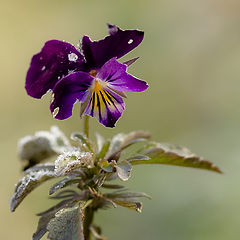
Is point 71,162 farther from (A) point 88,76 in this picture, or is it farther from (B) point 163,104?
(B) point 163,104

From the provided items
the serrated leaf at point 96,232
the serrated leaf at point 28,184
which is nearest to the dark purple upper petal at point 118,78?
the serrated leaf at point 28,184

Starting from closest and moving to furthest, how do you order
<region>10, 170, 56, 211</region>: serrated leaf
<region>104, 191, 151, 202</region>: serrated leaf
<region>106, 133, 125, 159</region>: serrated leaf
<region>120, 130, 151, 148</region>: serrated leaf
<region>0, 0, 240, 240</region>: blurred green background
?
1. <region>10, 170, 56, 211</region>: serrated leaf
2. <region>104, 191, 151, 202</region>: serrated leaf
3. <region>106, 133, 125, 159</region>: serrated leaf
4. <region>120, 130, 151, 148</region>: serrated leaf
5. <region>0, 0, 240, 240</region>: blurred green background

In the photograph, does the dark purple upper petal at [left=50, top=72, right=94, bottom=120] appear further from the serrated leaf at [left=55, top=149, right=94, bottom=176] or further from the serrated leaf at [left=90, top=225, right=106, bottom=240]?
the serrated leaf at [left=90, top=225, right=106, bottom=240]

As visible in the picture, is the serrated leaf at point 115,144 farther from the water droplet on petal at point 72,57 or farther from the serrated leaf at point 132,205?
the water droplet on petal at point 72,57

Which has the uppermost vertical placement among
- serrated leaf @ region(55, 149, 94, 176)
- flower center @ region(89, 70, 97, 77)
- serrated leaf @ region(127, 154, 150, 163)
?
flower center @ region(89, 70, 97, 77)

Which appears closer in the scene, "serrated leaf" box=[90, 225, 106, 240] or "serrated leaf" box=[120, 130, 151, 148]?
"serrated leaf" box=[90, 225, 106, 240]

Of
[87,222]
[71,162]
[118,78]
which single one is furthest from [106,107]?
[87,222]

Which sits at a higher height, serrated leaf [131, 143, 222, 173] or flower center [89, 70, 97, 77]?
flower center [89, 70, 97, 77]

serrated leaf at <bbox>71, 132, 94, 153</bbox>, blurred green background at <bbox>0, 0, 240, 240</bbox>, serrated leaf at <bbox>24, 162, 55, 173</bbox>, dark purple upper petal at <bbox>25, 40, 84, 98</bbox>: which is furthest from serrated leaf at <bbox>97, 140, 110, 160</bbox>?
blurred green background at <bbox>0, 0, 240, 240</bbox>
